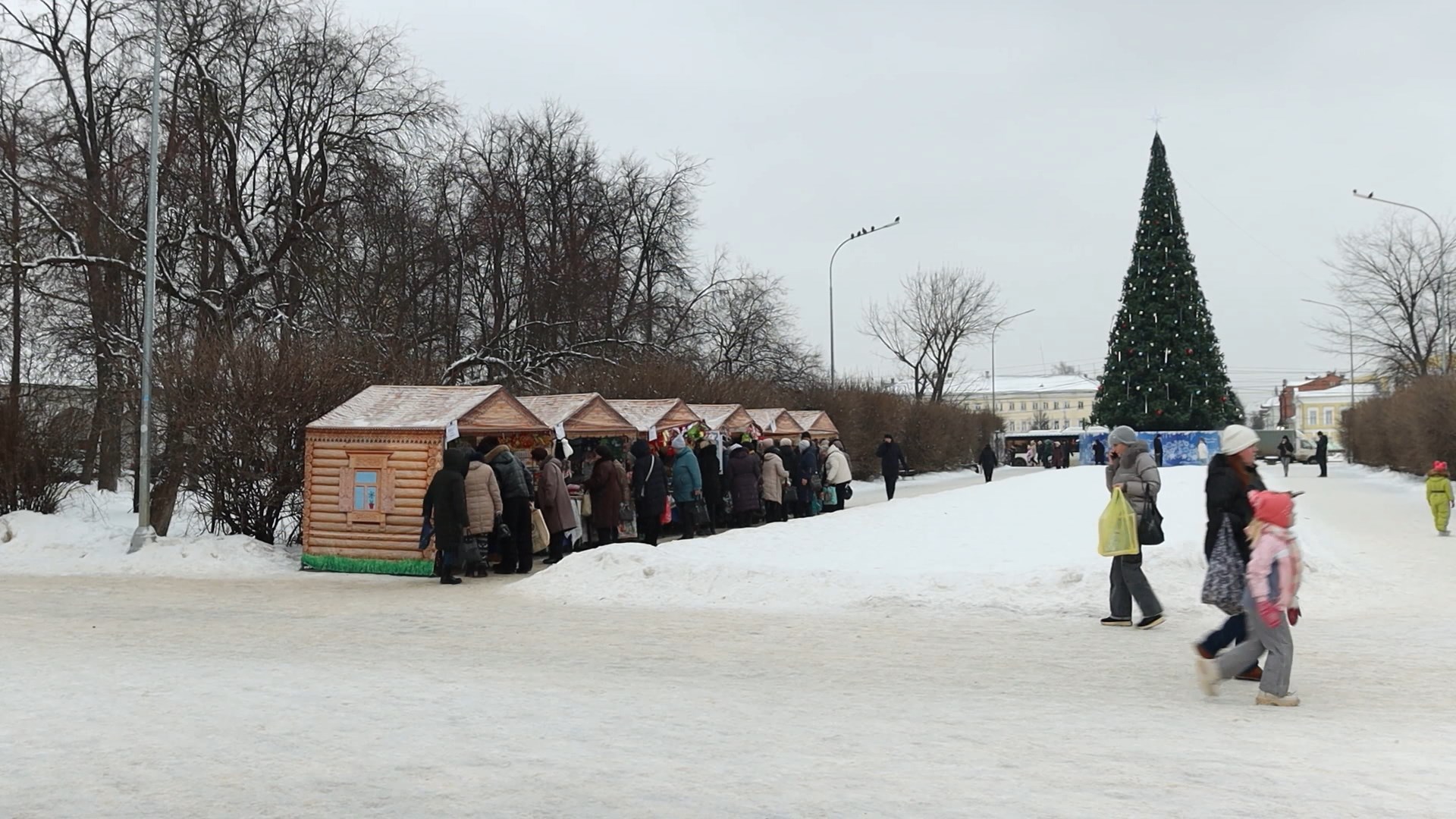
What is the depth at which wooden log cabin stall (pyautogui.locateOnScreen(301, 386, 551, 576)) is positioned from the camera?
15.8 m

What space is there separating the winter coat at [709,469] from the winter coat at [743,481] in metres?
0.53

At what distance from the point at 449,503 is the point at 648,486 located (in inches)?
162

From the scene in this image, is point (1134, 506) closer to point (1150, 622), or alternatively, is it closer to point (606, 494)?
point (1150, 622)

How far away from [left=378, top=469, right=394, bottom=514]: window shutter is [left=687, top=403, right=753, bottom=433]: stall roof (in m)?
9.86

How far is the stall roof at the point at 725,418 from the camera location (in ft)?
83.3

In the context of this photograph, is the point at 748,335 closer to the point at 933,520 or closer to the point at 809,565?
the point at 933,520

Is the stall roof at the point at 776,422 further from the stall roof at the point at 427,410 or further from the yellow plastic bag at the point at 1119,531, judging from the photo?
the yellow plastic bag at the point at 1119,531

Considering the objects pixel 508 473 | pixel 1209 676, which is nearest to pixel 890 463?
pixel 508 473

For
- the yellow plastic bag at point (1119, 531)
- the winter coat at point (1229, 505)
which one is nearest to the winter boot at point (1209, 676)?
the winter coat at point (1229, 505)

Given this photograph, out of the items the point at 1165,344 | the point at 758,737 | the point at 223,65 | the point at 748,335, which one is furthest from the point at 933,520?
the point at 1165,344

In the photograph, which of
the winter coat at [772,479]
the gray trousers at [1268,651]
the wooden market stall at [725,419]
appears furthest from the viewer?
the wooden market stall at [725,419]

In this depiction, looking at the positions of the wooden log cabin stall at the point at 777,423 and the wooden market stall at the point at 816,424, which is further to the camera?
the wooden market stall at the point at 816,424

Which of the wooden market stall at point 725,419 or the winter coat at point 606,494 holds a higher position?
the wooden market stall at point 725,419

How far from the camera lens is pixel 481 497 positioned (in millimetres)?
15117
